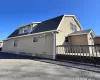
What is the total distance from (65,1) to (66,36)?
4.70m

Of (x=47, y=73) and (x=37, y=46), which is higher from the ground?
(x=37, y=46)

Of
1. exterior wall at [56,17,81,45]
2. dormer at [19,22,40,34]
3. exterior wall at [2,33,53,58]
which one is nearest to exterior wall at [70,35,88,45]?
exterior wall at [56,17,81,45]

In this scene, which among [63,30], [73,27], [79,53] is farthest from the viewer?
[73,27]

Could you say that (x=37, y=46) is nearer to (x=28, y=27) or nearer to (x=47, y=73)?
(x=28, y=27)

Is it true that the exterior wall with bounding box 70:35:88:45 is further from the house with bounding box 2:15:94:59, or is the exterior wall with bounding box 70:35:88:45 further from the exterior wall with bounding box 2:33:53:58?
the exterior wall with bounding box 2:33:53:58

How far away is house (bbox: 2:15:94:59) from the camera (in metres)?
13.0

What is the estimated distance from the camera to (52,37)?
507 inches

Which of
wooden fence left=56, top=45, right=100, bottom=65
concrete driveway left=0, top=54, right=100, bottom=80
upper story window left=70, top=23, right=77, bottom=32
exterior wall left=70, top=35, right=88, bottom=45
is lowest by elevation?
concrete driveway left=0, top=54, right=100, bottom=80

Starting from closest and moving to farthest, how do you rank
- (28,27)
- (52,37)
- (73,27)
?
1. (52,37)
2. (73,27)
3. (28,27)

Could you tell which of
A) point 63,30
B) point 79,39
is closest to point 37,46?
point 63,30

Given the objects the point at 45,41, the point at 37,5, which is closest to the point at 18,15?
the point at 37,5

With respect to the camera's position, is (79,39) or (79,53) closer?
(79,53)

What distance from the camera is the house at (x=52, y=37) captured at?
42.7 feet

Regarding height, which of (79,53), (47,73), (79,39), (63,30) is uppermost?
(63,30)
